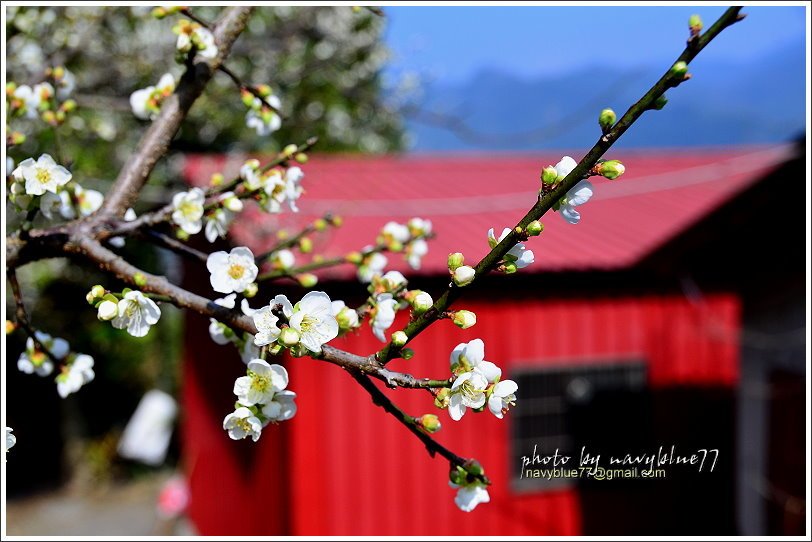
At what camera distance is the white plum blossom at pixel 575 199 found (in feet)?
3.01

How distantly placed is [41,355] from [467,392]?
1.03 m

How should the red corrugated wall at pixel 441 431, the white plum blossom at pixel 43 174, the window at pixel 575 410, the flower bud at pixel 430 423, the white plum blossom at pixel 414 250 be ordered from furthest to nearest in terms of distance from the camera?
the window at pixel 575 410 → the red corrugated wall at pixel 441 431 → the white plum blossom at pixel 414 250 → the white plum blossom at pixel 43 174 → the flower bud at pixel 430 423

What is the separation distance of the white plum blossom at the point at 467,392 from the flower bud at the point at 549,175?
0.87 ft

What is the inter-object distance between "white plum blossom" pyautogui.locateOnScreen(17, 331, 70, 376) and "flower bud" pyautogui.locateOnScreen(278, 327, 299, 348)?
2.74 feet

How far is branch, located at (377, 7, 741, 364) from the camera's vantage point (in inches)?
32.2

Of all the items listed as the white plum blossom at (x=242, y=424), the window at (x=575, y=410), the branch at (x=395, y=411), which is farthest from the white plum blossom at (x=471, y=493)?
the window at (x=575, y=410)

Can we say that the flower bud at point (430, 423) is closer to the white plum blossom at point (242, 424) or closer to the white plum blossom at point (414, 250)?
the white plum blossom at point (242, 424)

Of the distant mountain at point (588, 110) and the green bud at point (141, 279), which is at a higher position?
the distant mountain at point (588, 110)

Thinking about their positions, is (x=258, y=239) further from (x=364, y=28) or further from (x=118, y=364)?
(x=118, y=364)

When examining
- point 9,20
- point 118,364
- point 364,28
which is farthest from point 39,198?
point 118,364

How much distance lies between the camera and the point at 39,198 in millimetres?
1336

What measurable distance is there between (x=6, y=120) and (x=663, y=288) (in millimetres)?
5096

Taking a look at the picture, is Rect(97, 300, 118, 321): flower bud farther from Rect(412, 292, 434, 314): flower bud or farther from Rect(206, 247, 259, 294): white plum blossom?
Rect(412, 292, 434, 314): flower bud

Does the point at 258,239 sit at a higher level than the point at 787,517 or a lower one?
higher
